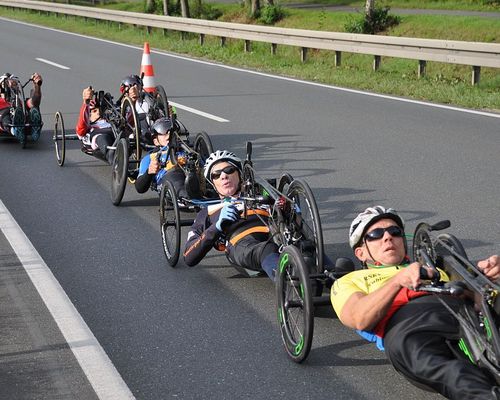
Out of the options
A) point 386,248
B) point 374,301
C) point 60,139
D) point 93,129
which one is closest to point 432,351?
point 374,301

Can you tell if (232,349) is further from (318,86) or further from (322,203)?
(318,86)

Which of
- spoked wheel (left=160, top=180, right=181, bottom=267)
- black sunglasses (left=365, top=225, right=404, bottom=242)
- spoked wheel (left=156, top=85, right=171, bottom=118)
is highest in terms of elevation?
black sunglasses (left=365, top=225, right=404, bottom=242)

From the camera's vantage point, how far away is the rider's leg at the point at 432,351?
15.0ft

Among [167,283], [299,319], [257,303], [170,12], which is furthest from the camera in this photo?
[170,12]

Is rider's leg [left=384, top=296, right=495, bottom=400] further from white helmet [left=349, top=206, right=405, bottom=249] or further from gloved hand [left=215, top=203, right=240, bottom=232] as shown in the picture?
gloved hand [left=215, top=203, right=240, bottom=232]

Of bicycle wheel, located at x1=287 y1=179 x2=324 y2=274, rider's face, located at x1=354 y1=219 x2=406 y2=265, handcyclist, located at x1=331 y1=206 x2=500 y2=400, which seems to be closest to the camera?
handcyclist, located at x1=331 y1=206 x2=500 y2=400

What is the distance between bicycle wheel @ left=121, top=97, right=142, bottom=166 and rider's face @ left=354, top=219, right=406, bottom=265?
4392mm

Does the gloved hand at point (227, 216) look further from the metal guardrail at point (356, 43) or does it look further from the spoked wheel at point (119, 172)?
the metal guardrail at point (356, 43)

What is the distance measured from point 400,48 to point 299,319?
14006 millimetres

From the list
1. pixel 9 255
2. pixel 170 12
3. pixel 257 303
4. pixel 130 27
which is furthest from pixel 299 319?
pixel 170 12

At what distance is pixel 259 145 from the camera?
1294 cm

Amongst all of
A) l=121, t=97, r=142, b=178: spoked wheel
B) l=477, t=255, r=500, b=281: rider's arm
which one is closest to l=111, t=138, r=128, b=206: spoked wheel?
l=121, t=97, r=142, b=178: spoked wheel

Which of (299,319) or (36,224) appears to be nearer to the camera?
(299,319)

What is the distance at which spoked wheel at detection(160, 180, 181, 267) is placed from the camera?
7602 millimetres
